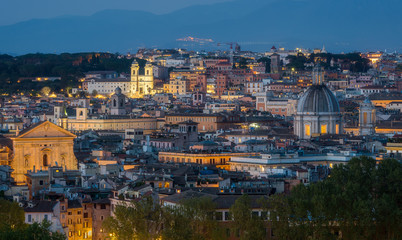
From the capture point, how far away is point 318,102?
103 meters

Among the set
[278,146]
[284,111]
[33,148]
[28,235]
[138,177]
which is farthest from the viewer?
[284,111]

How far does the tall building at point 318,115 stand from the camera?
4038 inches

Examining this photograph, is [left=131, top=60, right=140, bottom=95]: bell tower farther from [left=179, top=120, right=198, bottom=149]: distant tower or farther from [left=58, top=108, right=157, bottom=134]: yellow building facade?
[left=179, top=120, right=198, bottom=149]: distant tower

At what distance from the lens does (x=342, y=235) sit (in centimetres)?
4972

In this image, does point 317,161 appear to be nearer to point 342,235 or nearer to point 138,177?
point 138,177

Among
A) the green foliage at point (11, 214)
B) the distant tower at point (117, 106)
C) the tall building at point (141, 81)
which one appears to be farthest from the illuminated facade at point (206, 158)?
the tall building at point (141, 81)

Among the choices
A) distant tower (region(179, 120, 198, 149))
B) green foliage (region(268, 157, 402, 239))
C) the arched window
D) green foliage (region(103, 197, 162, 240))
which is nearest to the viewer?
green foliage (region(103, 197, 162, 240))

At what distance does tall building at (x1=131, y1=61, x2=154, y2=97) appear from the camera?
177625 mm

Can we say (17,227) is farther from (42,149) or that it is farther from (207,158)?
(207,158)

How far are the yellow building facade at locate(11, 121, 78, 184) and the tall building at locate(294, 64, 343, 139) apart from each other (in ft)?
102

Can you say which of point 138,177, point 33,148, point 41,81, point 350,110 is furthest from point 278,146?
point 41,81

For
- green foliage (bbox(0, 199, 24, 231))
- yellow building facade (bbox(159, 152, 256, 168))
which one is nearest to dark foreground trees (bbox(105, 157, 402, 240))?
green foliage (bbox(0, 199, 24, 231))

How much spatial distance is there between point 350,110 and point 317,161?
5981 centimetres

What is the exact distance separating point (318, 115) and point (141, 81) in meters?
78.8
